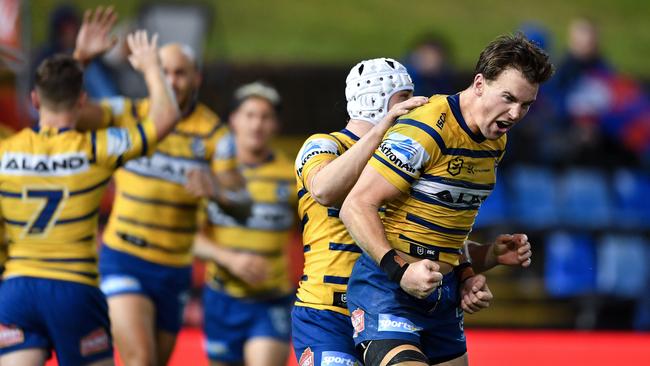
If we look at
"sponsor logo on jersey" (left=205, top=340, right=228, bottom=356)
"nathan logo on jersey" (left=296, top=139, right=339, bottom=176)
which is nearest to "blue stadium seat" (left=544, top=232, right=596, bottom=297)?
"sponsor logo on jersey" (left=205, top=340, right=228, bottom=356)

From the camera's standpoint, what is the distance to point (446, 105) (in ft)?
16.5

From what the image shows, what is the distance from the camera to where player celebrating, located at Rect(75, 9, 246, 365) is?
7.22m

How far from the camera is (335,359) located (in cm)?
523

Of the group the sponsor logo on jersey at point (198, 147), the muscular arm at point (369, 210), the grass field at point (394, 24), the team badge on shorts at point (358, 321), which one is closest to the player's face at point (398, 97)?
the muscular arm at point (369, 210)

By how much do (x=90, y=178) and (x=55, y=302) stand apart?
649mm

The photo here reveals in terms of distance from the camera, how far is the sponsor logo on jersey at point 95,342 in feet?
19.5

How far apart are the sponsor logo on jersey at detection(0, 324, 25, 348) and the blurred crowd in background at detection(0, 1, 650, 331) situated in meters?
6.11

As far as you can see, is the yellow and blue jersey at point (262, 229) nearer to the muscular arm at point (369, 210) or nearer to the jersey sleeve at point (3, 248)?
the jersey sleeve at point (3, 248)

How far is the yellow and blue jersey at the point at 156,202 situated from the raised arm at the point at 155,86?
2.61 ft

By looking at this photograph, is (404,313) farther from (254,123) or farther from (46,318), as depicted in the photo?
(254,123)

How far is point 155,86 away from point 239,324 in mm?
2134

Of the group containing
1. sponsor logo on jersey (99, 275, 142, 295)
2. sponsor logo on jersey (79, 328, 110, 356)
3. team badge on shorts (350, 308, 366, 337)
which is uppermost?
team badge on shorts (350, 308, 366, 337)

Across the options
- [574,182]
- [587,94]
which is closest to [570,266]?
[574,182]

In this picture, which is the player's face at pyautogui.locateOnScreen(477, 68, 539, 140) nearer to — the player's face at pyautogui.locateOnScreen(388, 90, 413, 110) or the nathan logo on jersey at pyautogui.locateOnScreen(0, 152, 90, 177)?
the player's face at pyautogui.locateOnScreen(388, 90, 413, 110)
